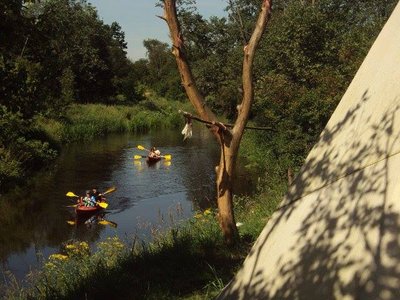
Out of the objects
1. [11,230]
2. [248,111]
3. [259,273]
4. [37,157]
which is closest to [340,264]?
[259,273]

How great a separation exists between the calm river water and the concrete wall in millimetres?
6908

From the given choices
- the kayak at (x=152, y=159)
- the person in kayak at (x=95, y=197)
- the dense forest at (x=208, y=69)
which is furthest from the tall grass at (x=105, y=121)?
the person in kayak at (x=95, y=197)

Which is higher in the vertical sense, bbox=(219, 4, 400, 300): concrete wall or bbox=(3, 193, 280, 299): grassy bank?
bbox=(219, 4, 400, 300): concrete wall

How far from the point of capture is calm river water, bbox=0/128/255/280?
14.8 metres

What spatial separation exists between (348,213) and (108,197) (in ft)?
56.5

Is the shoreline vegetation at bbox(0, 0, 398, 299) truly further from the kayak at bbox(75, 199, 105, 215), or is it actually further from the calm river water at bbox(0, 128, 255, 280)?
the kayak at bbox(75, 199, 105, 215)

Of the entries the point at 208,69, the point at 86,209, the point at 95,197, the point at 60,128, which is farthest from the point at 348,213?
the point at 208,69

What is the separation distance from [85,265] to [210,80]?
38870mm

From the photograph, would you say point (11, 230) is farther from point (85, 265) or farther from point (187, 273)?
point (187, 273)

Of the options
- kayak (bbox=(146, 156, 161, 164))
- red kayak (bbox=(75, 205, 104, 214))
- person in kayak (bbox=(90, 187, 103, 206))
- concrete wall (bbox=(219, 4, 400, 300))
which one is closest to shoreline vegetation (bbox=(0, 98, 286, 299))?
concrete wall (bbox=(219, 4, 400, 300))

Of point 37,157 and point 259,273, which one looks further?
point 37,157

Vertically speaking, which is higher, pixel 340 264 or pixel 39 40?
pixel 39 40

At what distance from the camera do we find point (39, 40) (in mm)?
6543

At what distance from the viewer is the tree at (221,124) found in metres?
7.42
